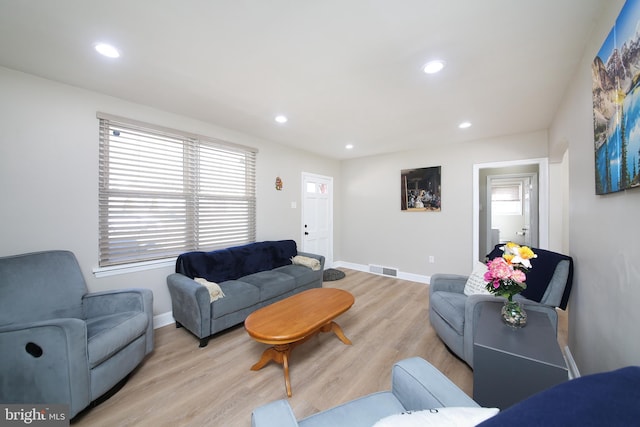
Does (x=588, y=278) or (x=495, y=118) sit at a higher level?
(x=495, y=118)

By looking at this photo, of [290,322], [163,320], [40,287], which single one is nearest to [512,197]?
[290,322]

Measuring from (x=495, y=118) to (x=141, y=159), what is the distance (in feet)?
13.7

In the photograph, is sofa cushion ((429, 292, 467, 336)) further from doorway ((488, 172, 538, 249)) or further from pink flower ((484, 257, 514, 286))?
doorway ((488, 172, 538, 249))

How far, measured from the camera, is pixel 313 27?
4.83 feet

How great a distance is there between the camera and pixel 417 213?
14.2 feet

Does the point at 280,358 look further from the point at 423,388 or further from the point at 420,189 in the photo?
the point at 420,189

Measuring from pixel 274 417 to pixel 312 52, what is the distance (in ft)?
6.89

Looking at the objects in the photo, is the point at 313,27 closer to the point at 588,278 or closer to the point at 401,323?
the point at 588,278

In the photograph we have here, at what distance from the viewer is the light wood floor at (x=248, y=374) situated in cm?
155

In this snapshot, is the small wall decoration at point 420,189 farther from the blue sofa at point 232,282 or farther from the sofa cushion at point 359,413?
the sofa cushion at point 359,413

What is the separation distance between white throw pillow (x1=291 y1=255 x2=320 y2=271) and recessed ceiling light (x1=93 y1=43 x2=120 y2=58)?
2.93 metres

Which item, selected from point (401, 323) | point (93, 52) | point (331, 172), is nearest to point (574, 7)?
point (401, 323)

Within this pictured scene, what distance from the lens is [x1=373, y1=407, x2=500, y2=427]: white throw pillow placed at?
65 cm

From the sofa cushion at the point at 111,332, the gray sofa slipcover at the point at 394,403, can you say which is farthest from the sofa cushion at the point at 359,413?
the sofa cushion at the point at 111,332
